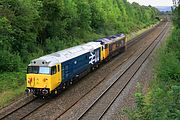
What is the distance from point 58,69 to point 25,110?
390 centimetres

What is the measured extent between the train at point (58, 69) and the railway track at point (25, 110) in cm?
59

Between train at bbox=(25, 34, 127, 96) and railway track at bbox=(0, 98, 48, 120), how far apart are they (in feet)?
1.93

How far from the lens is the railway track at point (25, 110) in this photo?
19.2m

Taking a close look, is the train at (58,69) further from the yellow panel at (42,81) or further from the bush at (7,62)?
the bush at (7,62)

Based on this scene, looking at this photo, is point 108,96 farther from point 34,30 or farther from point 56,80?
point 34,30

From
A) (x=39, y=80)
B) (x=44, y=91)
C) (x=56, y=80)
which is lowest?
(x=44, y=91)

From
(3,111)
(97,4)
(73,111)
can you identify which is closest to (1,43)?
(3,111)

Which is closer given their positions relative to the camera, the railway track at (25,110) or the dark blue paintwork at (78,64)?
the railway track at (25,110)

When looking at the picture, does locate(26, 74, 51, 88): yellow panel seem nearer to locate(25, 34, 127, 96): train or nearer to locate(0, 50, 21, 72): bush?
locate(25, 34, 127, 96): train

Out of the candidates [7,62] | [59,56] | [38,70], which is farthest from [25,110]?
[7,62]

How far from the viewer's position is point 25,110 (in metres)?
20.5

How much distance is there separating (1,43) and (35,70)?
688cm

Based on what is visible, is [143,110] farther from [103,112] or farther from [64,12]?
[64,12]

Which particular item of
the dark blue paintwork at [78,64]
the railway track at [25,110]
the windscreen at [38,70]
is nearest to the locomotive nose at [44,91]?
the railway track at [25,110]
